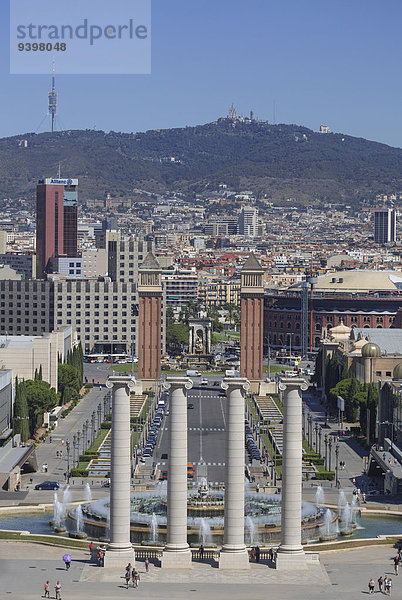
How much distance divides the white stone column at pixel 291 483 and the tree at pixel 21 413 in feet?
164

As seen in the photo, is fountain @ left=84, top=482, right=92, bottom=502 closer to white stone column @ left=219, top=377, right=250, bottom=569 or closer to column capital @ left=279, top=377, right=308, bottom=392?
white stone column @ left=219, top=377, right=250, bottom=569

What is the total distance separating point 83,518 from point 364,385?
58897mm

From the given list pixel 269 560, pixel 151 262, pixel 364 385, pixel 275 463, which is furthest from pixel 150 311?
pixel 269 560

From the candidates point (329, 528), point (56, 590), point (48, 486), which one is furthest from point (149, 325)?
point (56, 590)

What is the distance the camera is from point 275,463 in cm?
10575

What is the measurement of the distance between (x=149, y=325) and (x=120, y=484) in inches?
4052

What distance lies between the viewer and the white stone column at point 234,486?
228 ft

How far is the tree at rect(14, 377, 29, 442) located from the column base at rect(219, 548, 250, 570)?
49.5 m

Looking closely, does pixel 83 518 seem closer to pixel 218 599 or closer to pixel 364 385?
pixel 218 599

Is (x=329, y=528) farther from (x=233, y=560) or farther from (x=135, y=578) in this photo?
(x=135, y=578)

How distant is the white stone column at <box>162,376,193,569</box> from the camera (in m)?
69.5

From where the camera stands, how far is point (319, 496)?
9631cm

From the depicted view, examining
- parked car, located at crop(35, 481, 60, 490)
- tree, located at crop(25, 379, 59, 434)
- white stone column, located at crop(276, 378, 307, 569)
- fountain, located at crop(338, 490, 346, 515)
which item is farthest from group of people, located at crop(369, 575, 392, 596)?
tree, located at crop(25, 379, 59, 434)

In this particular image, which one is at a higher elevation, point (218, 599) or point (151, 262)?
point (151, 262)
